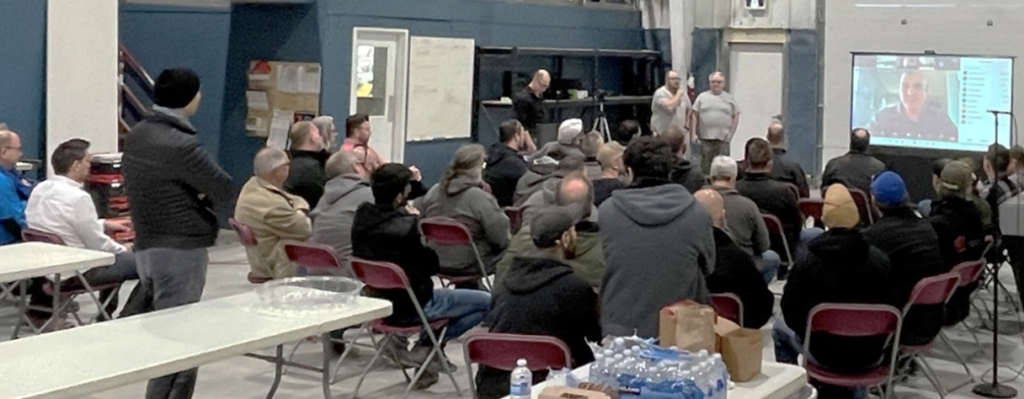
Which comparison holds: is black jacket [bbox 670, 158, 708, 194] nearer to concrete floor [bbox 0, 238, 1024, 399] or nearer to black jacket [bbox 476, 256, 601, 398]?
concrete floor [bbox 0, 238, 1024, 399]

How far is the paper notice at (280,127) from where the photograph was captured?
9.96 meters

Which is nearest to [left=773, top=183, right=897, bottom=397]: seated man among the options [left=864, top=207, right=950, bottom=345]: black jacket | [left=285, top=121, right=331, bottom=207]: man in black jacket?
[left=864, top=207, right=950, bottom=345]: black jacket

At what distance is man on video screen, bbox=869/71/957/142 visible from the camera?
11156mm

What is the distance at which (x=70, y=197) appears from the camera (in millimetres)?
5684

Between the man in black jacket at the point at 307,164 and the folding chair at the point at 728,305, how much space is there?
2.91 metres

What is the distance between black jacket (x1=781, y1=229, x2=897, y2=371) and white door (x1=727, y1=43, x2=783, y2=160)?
369 inches

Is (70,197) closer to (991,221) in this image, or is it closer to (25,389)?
(25,389)

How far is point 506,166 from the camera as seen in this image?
25.4ft

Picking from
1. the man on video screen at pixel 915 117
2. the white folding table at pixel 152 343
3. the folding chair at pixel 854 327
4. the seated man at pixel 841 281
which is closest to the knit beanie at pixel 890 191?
the seated man at pixel 841 281

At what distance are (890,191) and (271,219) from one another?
2846 mm

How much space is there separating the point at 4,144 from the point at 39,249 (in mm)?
1563

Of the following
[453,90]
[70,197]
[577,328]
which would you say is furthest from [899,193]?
[453,90]

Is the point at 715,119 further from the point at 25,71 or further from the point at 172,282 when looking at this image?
the point at 172,282

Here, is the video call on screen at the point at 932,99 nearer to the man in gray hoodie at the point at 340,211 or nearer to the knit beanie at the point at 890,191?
the knit beanie at the point at 890,191
